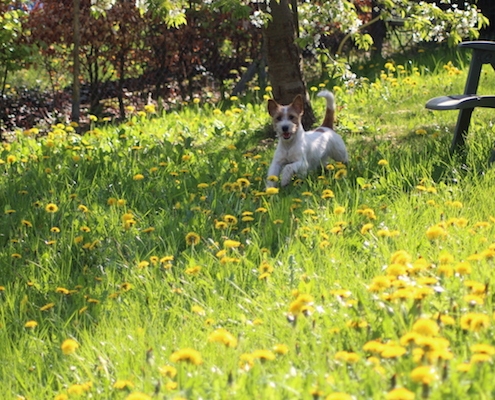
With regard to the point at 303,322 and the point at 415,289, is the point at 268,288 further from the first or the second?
the point at 415,289

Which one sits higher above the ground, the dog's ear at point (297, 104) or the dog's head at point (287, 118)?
the dog's ear at point (297, 104)

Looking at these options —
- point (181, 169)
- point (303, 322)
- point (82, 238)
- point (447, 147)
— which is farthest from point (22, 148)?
point (303, 322)

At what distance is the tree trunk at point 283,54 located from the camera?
6238mm

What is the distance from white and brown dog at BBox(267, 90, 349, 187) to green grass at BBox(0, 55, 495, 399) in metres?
0.12

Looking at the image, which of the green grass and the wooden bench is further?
the wooden bench

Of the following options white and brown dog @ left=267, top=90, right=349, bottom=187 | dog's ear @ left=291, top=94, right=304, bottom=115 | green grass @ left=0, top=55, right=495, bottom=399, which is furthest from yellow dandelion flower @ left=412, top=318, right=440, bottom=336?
dog's ear @ left=291, top=94, right=304, bottom=115

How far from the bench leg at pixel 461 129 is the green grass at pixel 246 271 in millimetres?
111

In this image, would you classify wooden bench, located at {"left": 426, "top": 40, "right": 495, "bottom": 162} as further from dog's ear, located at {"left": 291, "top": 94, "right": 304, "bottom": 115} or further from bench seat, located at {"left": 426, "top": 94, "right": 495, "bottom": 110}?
dog's ear, located at {"left": 291, "top": 94, "right": 304, "bottom": 115}

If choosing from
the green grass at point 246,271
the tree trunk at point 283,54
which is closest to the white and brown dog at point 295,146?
the green grass at point 246,271

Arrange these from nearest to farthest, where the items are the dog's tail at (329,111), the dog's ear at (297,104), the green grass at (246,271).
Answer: the green grass at (246,271)
the dog's ear at (297,104)
the dog's tail at (329,111)

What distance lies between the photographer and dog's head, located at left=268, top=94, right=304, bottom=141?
502cm

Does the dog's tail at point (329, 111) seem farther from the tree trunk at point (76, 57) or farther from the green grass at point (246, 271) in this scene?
the tree trunk at point (76, 57)

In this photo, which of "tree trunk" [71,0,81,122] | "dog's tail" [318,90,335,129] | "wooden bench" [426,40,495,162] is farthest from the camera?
"tree trunk" [71,0,81,122]

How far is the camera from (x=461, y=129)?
5066 mm
